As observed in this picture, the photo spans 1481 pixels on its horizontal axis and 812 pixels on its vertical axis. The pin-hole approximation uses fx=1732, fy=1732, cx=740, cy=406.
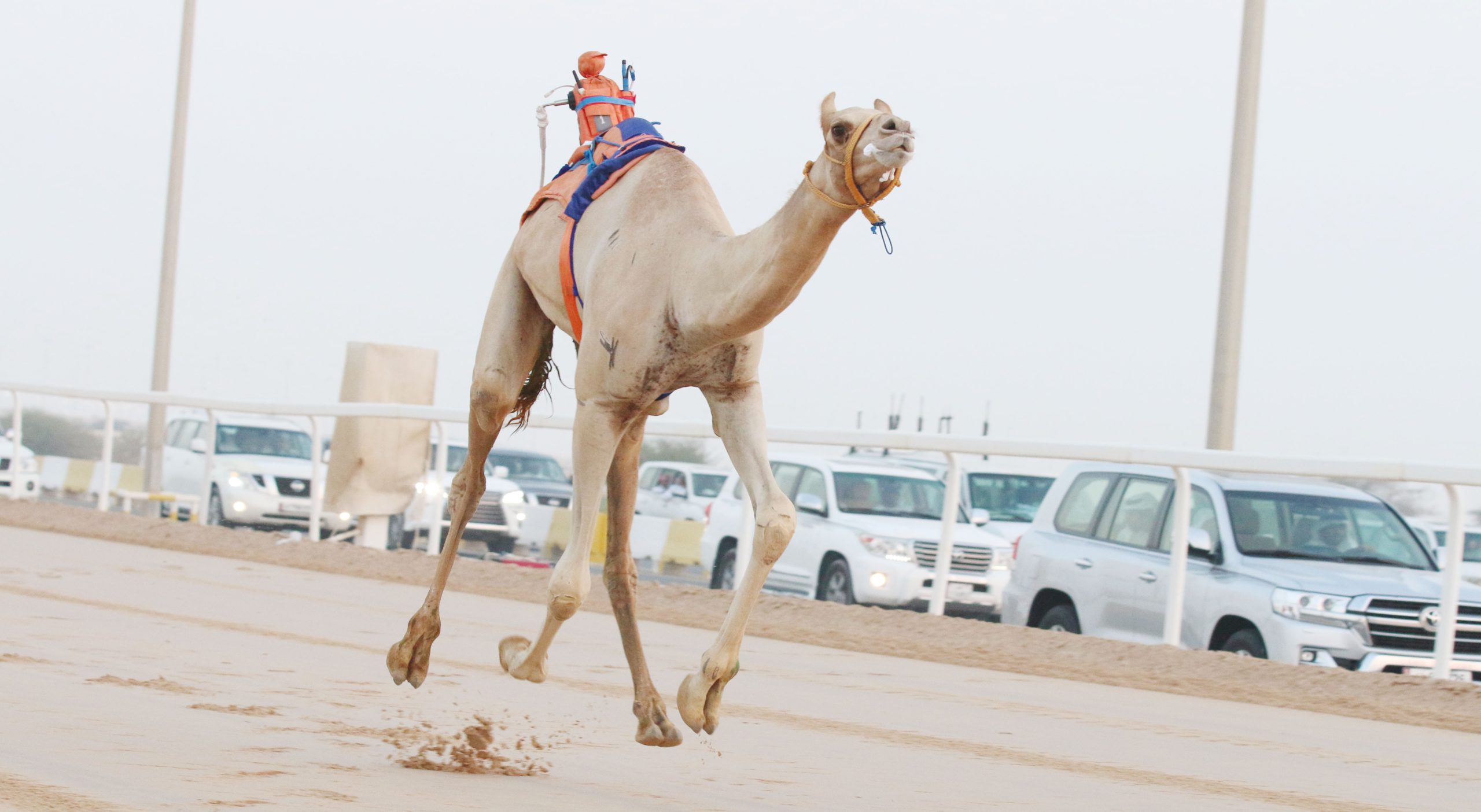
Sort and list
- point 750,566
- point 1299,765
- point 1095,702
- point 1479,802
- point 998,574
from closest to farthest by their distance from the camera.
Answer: point 750,566 < point 1479,802 < point 1299,765 < point 1095,702 < point 998,574

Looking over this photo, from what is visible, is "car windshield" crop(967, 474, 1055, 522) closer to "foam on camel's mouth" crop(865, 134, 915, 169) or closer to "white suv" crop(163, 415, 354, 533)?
"white suv" crop(163, 415, 354, 533)

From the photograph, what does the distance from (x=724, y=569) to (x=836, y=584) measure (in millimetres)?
1163

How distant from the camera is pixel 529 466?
27609mm

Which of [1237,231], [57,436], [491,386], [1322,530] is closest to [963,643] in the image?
[1322,530]

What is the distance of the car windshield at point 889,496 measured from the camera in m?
17.7

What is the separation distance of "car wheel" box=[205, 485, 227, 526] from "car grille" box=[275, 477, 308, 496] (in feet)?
2.91

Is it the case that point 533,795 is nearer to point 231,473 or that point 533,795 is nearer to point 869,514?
point 869,514

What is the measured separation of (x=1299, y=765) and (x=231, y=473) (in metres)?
18.8

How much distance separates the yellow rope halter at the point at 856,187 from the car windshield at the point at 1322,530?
7822 millimetres

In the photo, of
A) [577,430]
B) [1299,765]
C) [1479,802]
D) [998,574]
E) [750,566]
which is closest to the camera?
[750,566]

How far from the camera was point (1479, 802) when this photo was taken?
6.47 meters

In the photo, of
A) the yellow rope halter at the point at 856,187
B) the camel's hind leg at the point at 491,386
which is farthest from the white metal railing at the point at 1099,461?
the yellow rope halter at the point at 856,187

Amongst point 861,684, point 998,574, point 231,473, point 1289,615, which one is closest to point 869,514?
point 998,574

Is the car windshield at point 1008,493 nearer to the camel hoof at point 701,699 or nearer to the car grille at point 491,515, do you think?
the car grille at point 491,515
